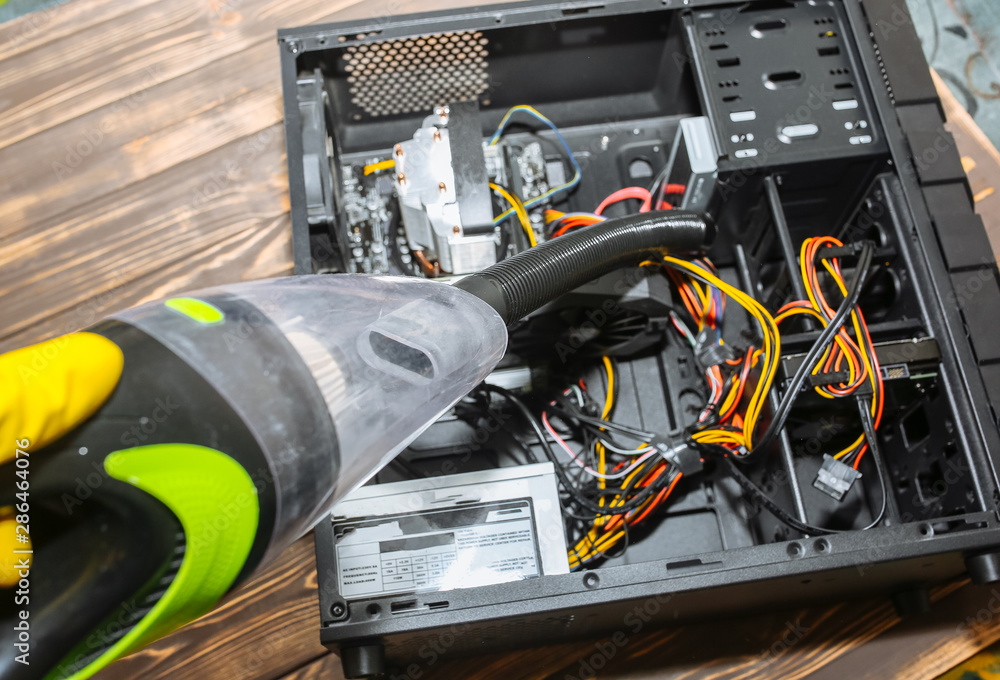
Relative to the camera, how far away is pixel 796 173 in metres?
0.94

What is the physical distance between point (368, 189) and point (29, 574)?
2.24 ft

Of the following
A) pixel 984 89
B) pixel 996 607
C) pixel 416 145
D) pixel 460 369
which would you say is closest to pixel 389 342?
pixel 460 369

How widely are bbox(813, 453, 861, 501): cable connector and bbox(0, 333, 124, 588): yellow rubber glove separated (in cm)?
73

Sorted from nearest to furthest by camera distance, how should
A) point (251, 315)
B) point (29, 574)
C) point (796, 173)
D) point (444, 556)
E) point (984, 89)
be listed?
point (29, 574)
point (251, 315)
point (444, 556)
point (796, 173)
point (984, 89)

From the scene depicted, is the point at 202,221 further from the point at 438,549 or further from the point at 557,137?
the point at 438,549

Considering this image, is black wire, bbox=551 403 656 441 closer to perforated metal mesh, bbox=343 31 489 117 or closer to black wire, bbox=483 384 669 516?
black wire, bbox=483 384 669 516

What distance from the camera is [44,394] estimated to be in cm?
48

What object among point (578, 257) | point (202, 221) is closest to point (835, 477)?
point (578, 257)

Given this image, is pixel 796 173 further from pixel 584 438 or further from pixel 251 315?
pixel 251 315

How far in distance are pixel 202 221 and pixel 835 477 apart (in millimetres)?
1010

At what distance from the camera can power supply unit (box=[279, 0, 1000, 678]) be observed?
807 millimetres

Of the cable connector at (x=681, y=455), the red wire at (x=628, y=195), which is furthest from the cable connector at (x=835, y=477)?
the red wire at (x=628, y=195)

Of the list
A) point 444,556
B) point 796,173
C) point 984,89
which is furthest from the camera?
point 984,89

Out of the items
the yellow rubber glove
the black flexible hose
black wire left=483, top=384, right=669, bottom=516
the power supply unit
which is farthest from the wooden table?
the yellow rubber glove
